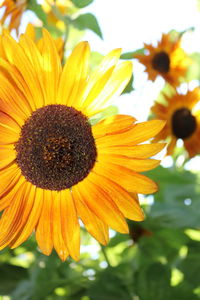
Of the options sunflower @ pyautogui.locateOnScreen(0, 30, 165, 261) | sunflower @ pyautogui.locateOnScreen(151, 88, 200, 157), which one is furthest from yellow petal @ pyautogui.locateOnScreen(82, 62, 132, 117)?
sunflower @ pyautogui.locateOnScreen(151, 88, 200, 157)

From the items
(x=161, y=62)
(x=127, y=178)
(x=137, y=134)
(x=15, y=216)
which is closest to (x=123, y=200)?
(x=127, y=178)

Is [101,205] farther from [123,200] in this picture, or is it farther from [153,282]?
[153,282]

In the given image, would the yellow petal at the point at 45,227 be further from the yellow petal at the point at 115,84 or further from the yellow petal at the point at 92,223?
the yellow petal at the point at 115,84

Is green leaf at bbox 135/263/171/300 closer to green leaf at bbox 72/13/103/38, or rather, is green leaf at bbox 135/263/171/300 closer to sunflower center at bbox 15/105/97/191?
sunflower center at bbox 15/105/97/191

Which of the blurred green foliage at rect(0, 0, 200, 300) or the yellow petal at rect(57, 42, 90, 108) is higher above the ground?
the yellow petal at rect(57, 42, 90, 108)

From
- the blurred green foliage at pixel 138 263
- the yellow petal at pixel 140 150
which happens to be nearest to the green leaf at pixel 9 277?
the blurred green foliage at pixel 138 263
